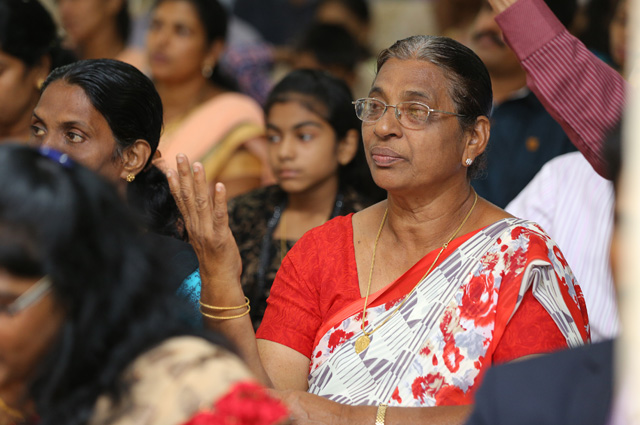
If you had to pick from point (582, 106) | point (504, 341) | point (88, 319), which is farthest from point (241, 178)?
point (88, 319)

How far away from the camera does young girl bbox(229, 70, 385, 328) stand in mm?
3846

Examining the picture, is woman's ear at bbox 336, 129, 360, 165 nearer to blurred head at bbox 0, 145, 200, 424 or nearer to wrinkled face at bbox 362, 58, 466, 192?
wrinkled face at bbox 362, 58, 466, 192

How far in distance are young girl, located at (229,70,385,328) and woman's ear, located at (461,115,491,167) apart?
1.16 metres

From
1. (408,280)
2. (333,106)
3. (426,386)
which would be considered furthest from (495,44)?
(426,386)

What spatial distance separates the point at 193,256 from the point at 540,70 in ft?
4.35

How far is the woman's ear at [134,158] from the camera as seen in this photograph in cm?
282

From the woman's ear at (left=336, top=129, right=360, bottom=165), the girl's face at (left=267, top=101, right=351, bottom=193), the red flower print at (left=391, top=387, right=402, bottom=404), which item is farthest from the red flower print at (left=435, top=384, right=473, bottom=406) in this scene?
the woman's ear at (left=336, top=129, right=360, bottom=165)

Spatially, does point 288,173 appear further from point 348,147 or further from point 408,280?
point 408,280

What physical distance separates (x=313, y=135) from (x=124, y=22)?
219 cm

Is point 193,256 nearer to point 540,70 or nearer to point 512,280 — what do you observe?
point 512,280

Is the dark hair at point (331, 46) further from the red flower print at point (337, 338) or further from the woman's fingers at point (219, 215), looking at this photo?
the woman's fingers at point (219, 215)

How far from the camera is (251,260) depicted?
12.3 ft

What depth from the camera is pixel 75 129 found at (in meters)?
2.72

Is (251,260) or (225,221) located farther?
(251,260)
